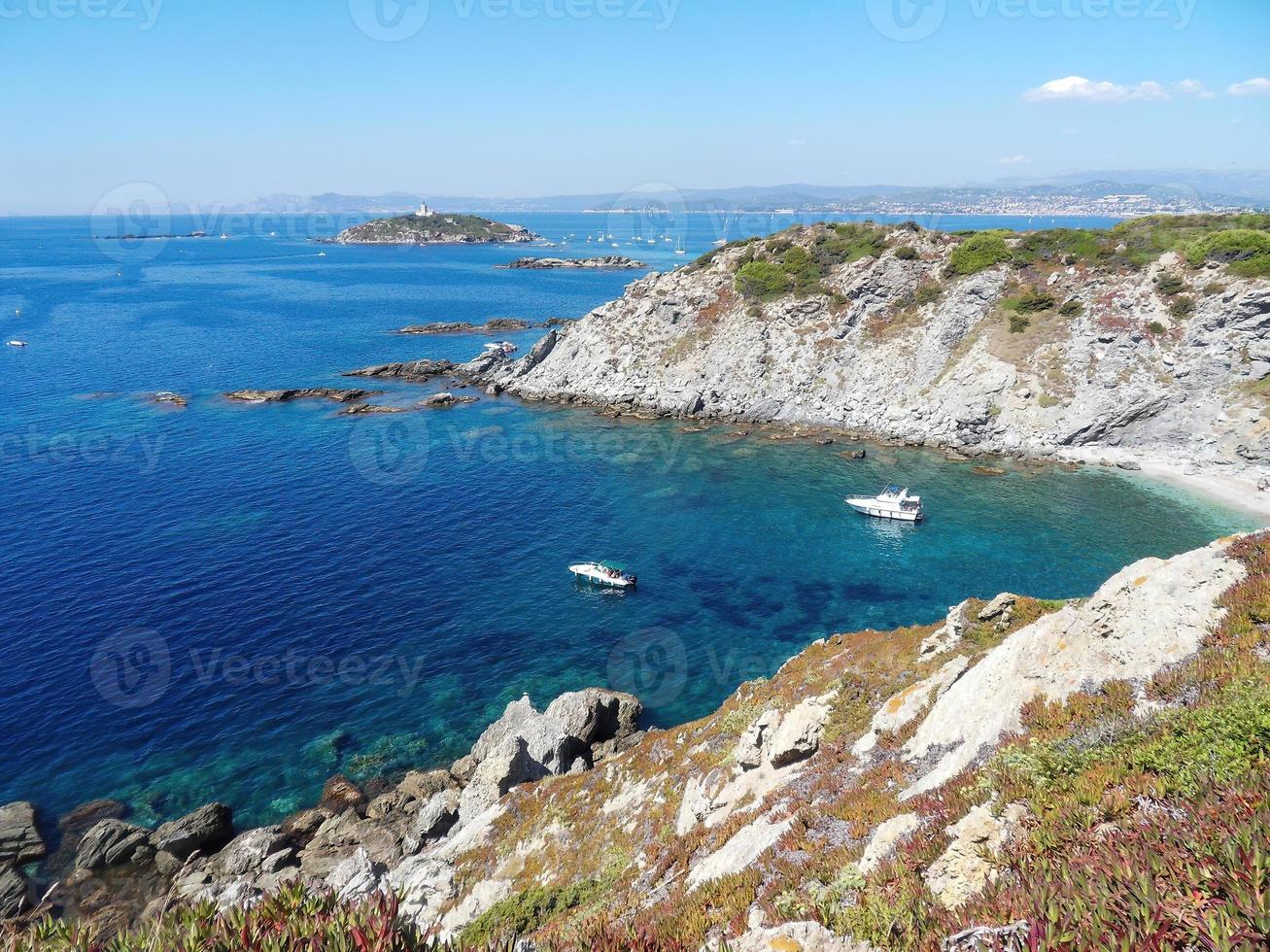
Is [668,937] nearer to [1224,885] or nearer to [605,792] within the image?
[1224,885]

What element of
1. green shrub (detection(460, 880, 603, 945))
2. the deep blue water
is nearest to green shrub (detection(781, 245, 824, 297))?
the deep blue water

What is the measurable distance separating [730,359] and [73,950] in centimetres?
8731

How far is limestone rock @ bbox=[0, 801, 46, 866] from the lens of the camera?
2719 centimetres

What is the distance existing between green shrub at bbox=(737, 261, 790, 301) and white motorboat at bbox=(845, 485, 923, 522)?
4452 cm

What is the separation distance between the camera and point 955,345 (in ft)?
→ 261

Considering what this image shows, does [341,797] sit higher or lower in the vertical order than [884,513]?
lower

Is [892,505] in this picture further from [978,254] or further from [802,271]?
[802,271]

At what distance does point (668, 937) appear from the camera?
31.9 ft

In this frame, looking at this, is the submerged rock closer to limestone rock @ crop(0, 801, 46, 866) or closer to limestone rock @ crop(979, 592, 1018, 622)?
limestone rock @ crop(0, 801, 46, 866)

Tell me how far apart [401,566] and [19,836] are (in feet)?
82.0

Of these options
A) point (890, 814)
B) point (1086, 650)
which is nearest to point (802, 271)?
point (1086, 650)

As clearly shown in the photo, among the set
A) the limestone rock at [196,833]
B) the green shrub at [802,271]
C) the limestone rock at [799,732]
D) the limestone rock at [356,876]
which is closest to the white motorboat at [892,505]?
→ the limestone rock at [799,732]

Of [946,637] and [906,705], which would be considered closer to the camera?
[906,705]

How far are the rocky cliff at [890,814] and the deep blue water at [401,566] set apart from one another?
5.76 metres
